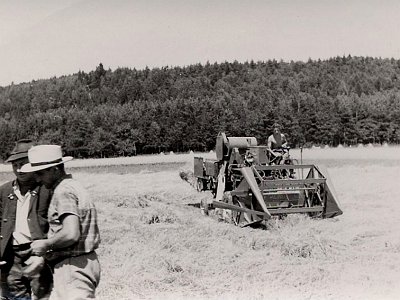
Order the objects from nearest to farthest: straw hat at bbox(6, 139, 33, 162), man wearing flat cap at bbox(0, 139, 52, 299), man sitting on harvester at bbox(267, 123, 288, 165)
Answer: man wearing flat cap at bbox(0, 139, 52, 299), straw hat at bbox(6, 139, 33, 162), man sitting on harvester at bbox(267, 123, 288, 165)

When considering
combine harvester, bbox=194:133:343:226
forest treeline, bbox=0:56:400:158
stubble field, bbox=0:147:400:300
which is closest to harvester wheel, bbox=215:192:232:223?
combine harvester, bbox=194:133:343:226

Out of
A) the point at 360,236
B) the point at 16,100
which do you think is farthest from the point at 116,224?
the point at 16,100

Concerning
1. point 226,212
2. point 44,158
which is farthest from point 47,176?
point 226,212

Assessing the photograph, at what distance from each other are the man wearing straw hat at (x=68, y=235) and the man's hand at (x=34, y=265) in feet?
1.74

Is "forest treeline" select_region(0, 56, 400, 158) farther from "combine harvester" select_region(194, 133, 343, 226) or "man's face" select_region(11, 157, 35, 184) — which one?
"man's face" select_region(11, 157, 35, 184)

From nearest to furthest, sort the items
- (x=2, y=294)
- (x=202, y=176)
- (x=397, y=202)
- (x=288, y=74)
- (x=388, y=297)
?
(x=2, y=294) < (x=388, y=297) < (x=397, y=202) < (x=202, y=176) < (x=288, y=74)

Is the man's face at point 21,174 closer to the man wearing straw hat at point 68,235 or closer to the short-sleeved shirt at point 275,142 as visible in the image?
the man wearing straw hat at point 68,235

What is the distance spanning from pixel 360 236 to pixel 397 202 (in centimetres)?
360

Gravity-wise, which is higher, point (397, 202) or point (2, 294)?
point (2, 294)

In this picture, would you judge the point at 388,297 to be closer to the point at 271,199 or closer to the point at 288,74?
the point at 271,199

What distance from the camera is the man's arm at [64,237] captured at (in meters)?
3.27

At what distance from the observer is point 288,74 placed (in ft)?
411

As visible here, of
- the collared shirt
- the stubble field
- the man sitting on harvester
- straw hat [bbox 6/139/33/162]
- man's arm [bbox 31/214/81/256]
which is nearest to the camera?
man's arm [bbox 31/214/81/256]

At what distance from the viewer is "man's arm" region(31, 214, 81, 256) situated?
10.7 feet
